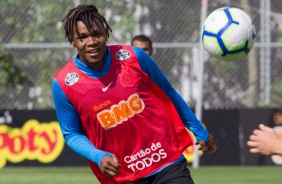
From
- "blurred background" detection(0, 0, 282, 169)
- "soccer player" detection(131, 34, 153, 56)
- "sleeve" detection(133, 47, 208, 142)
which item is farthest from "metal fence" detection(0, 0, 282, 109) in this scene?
"sleeve" detection(133, 47, 208, 142)

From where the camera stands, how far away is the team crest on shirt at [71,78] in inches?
246

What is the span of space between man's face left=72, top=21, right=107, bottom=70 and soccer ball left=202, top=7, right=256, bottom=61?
205 cm

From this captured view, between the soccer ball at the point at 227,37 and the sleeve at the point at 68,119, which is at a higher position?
the soccer ball at the point at 227,37

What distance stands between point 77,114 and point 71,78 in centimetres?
26

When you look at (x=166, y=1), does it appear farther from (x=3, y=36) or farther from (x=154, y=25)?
(x=3, y=36)

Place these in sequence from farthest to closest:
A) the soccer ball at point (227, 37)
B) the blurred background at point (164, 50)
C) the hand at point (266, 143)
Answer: the blurred background at point (164, 50) → the soccer ball at point (227, 37) → the hand at point (266, 143)

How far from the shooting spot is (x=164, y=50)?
57.0ft

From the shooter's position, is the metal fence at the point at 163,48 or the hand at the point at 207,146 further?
the metal fence at the point at 163,48

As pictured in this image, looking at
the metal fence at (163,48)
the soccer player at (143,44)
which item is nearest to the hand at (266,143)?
the soccer player at (143,44)

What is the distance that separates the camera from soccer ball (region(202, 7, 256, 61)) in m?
8.05

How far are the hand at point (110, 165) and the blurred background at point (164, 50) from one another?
10.9 m

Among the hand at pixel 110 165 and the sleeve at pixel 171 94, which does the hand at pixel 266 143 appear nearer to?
the hand at pixel 110 165

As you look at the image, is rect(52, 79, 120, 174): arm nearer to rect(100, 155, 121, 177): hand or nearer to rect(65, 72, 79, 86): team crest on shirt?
rect(65, 72, 79, 86): team crest on shirt

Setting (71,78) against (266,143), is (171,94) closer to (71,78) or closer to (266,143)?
(71,78)
